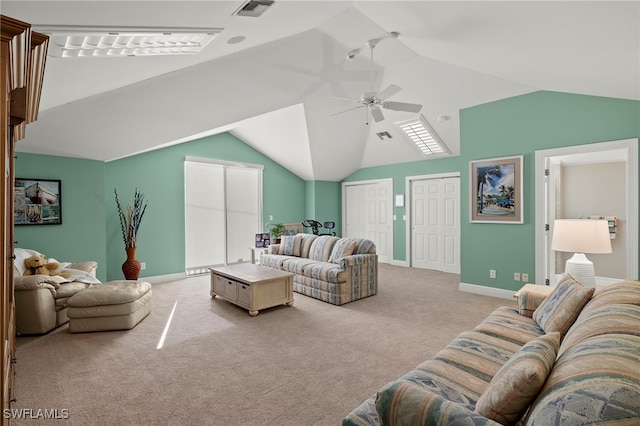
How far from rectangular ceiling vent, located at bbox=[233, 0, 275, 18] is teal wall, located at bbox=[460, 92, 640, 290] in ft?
13.0

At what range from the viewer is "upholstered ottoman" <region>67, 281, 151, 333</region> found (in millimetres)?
3431

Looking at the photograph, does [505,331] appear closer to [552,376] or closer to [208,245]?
[552,376]

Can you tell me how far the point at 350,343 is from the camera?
3201mm

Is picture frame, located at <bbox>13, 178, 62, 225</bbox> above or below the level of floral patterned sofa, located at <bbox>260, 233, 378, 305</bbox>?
above

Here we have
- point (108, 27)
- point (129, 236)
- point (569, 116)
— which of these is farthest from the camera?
point (129, 236)

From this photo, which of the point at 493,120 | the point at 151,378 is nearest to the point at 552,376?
the point at 151,378

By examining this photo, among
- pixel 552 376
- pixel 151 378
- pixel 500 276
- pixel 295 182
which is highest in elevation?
pixel 295 182

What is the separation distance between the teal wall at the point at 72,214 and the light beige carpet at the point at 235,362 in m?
1.62

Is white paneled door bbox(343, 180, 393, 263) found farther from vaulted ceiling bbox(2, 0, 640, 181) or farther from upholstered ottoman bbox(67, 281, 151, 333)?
upholstered ottoman bbox(67, 281, 151, 333)

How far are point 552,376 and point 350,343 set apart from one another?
2254 mm

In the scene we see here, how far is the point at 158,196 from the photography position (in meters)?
6.05

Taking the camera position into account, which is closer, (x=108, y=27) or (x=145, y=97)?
(x=108, y=27)

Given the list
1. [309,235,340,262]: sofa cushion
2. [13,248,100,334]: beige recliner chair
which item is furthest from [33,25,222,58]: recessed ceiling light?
[309,235,340,262]: sofa cushion

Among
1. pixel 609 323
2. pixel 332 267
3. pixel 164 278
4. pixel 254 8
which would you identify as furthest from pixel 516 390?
pixel 164 278
